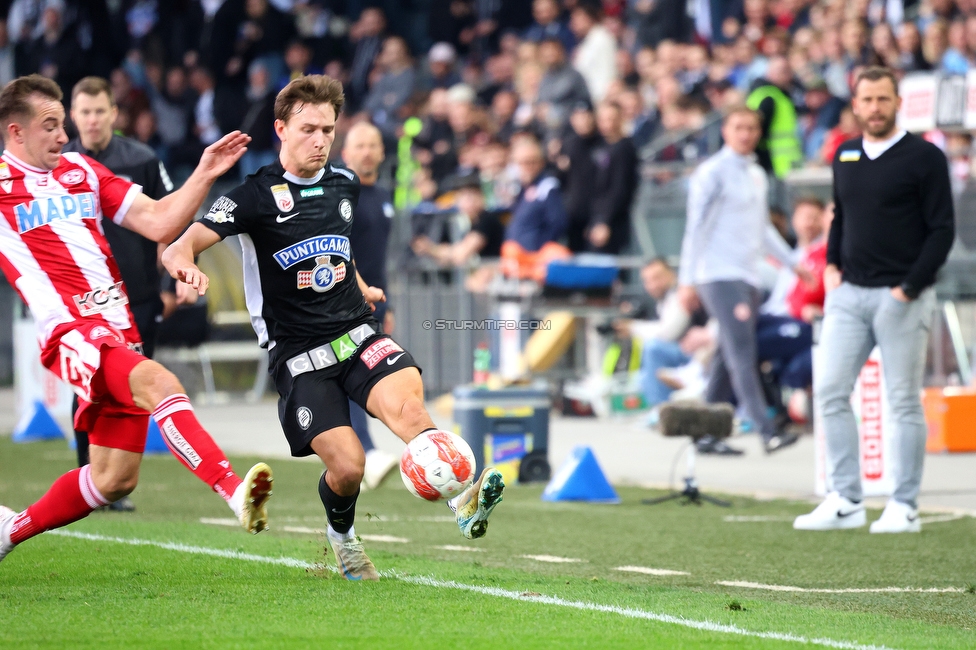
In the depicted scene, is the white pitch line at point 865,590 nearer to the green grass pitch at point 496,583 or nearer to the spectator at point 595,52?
the green grass pitch at point 496,583

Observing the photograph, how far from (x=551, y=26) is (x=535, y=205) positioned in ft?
21.5

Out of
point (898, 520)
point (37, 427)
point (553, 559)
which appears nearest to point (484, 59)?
point (37, 427)

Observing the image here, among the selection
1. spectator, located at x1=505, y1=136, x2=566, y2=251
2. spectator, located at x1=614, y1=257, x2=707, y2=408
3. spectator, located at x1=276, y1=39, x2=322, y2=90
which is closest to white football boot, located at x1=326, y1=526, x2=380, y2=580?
spectator, located at x1=614, y1=257, x2=707, y2=408

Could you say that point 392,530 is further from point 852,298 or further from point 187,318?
point 187,318

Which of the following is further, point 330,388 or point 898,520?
point 898,520

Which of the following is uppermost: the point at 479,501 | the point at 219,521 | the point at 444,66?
the point at 444,66

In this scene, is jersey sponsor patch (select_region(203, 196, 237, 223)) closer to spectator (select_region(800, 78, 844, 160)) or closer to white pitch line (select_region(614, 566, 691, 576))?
white pitch line (select_region(614, 566, 691, 576))

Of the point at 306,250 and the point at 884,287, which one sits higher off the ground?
the point at 306,250

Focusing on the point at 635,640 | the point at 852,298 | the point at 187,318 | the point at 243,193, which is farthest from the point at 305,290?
the point at 187,318

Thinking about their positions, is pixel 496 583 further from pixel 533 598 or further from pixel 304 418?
pixel 304 418

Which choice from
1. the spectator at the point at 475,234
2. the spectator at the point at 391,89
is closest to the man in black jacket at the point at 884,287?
the spectator at the point at 475,234

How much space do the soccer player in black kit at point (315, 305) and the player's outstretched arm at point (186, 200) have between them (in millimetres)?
107

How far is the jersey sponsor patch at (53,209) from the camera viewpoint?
5.95 metres

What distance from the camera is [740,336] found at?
39.7 feet
